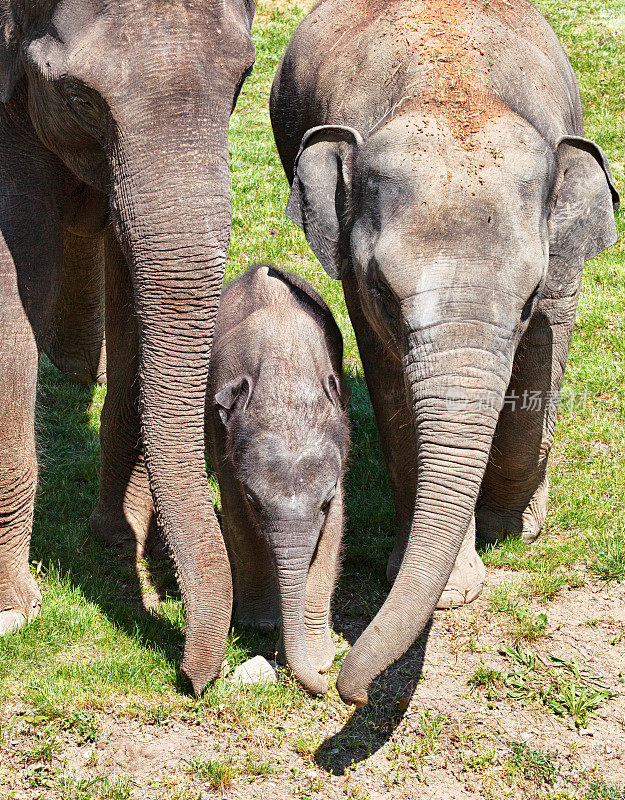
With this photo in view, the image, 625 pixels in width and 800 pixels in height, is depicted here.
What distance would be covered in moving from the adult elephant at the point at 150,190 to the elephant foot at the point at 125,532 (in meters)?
1.09

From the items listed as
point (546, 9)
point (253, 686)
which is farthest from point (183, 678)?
point (546, 9)

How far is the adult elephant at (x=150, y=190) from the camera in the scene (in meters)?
4.02

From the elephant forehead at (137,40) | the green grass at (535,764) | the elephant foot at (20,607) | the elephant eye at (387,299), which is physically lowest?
the elephant foot at (20,607)

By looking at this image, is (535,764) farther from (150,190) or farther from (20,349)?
(20,349)

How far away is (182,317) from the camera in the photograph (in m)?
4.16

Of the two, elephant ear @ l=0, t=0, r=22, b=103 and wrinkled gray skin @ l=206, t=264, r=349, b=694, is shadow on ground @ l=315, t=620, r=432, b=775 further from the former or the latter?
elephant ear @ l=0, t=0, r=22, b=103

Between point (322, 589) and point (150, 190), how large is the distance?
199 cm

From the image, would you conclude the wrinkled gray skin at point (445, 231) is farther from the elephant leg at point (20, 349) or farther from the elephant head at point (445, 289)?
the elephant leg at point (20, 349)

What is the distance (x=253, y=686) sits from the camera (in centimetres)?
475

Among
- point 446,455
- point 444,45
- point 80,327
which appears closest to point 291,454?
point 446,455

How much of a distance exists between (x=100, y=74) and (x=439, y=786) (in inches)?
120

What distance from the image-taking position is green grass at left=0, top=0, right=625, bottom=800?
4629mm

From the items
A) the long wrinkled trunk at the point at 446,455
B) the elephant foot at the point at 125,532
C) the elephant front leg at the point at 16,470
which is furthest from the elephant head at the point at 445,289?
the elephant foot at the point at 125,532

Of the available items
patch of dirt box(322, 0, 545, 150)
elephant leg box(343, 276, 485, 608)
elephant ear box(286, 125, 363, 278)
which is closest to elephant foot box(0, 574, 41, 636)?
elephant leg box(343, 276, 485, 608)
